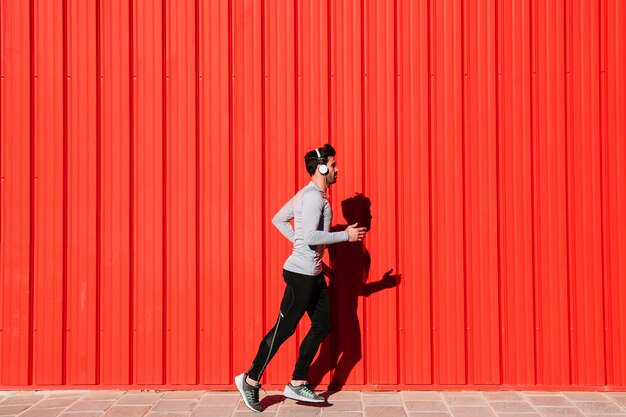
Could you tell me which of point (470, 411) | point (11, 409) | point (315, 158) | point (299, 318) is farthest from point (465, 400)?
point (11, 409)

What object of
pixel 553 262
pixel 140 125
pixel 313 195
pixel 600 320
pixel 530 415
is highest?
pixel 140 125

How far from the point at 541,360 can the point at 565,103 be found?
6.90 feet

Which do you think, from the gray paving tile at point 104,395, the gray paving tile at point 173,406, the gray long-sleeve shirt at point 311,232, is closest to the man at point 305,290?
the gray long-sleeve shirt at point 311,232

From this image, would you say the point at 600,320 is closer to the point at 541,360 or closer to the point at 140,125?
the point at 541,360

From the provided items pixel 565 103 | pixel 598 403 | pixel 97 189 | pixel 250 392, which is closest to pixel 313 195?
pixel 250 392

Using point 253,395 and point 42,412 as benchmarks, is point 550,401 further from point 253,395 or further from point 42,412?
point 42,412

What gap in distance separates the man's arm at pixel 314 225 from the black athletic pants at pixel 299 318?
309 mm

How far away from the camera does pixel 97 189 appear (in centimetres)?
586

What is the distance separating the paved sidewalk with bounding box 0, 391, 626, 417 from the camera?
514cm

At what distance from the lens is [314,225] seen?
504 centimetres

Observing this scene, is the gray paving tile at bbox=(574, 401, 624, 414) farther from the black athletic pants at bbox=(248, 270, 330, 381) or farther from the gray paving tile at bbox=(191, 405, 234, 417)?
the gray paving tile at bbox=(191, 405, 234, 417)

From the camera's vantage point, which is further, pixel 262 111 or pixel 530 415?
pixel 262 111

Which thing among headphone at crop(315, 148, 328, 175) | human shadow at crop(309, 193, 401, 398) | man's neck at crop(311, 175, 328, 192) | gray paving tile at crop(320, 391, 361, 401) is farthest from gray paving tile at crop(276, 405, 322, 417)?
headphone at crop(315, 148, 328, 175)

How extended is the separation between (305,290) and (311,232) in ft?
1.44
